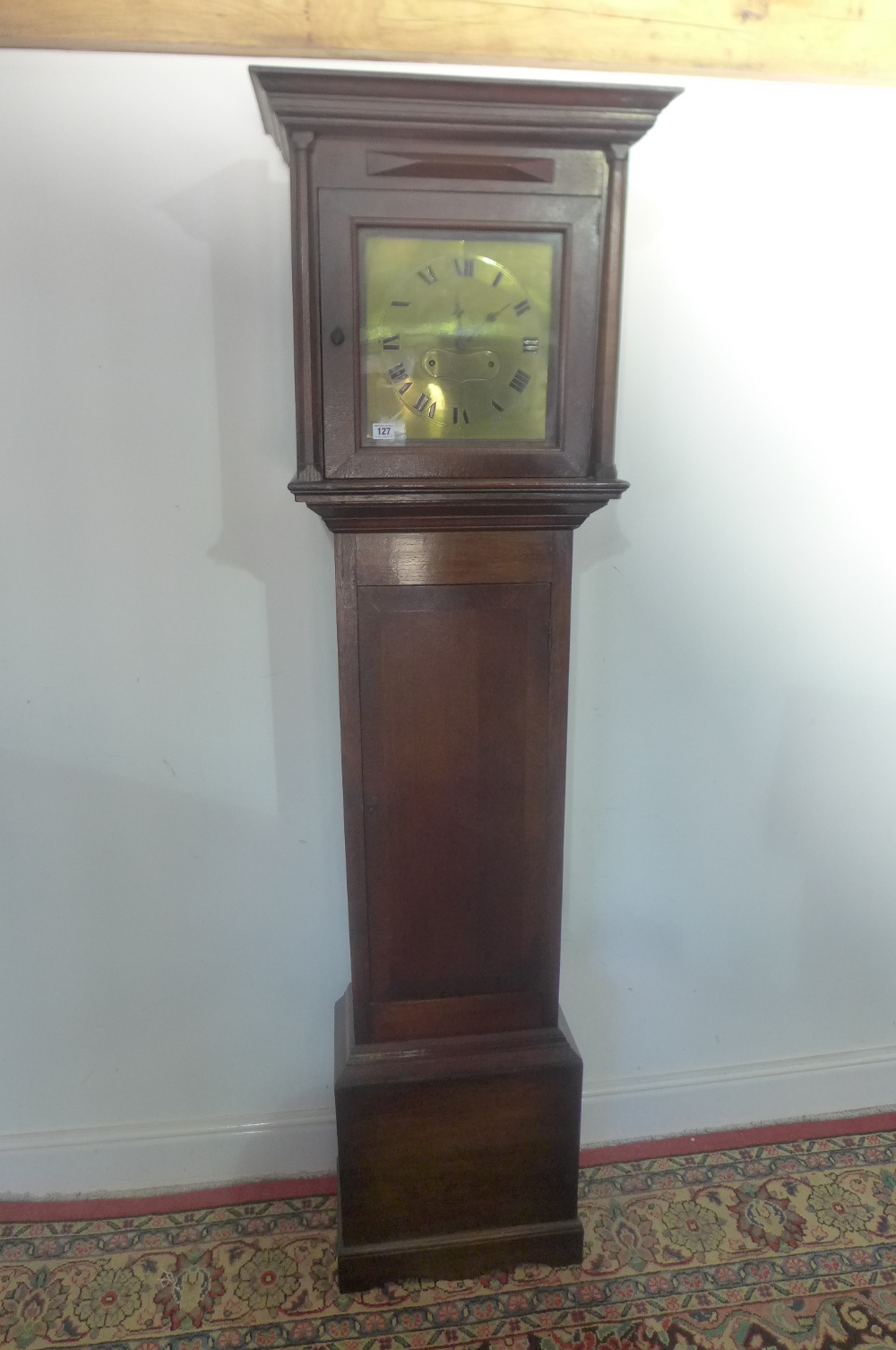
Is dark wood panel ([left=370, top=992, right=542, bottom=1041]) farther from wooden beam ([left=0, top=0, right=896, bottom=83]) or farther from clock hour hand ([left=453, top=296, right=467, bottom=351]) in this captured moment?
wooden beam ([left=0, top=0, right=896, bottom=83])

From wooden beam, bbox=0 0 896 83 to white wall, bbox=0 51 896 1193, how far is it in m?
0.03

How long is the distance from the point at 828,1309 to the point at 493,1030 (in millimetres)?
687

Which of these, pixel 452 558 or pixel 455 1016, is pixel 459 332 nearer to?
pixel 452 558

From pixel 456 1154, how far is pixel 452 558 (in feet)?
3.03

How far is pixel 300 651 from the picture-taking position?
134 cm

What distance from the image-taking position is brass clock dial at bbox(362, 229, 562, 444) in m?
1.01

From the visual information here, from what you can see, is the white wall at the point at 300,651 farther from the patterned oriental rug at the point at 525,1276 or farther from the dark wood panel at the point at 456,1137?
the dark wood panel at the point at 456,1137

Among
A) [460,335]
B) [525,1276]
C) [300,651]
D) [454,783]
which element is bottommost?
[525,1276]

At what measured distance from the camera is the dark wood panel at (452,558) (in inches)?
43.3

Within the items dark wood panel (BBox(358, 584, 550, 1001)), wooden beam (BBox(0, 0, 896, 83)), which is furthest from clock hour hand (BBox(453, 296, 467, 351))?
wooden beam (BBox(0, 0, 896, 83))

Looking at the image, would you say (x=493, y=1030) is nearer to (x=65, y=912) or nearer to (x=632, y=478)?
(x=65, y=912)

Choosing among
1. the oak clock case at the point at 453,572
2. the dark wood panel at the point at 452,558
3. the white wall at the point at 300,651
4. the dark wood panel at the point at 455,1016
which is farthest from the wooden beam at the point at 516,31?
the dark wood panel at the point at 455,1016

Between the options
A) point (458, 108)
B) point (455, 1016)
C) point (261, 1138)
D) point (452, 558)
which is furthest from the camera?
point (261, 1138)

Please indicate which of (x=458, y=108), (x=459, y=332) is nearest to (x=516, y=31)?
(x=458, y=108)
